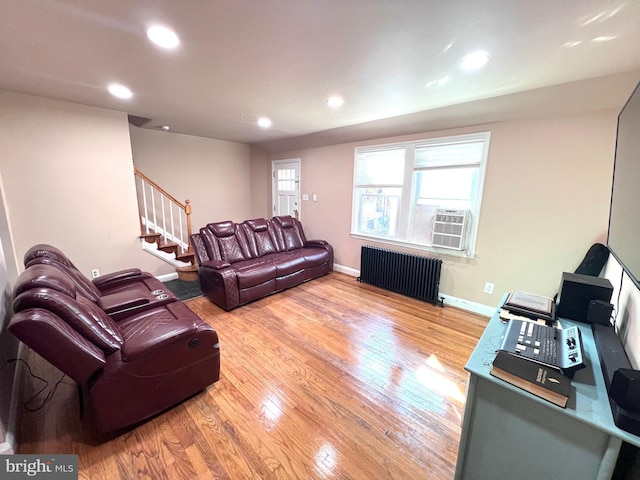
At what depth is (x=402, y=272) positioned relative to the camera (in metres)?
3.58

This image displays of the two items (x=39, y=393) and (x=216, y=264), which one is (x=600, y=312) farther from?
(x=39, y=393)

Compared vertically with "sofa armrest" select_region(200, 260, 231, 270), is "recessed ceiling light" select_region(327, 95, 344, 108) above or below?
above

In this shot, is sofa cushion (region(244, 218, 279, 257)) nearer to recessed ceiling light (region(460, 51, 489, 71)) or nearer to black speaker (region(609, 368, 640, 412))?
recessed ceiling light (region(460, 51, 489, 71))

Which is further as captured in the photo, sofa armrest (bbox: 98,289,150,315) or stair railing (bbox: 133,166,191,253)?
stair railing (bbox: 133,166,191,253)

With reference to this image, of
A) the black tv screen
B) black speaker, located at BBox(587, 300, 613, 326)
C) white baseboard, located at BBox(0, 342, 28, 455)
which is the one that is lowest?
white baseboard, located at BBox(0, 342, 28, 455)

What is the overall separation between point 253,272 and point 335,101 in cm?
220

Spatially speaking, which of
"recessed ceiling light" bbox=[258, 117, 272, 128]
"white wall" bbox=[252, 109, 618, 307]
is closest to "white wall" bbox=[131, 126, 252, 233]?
"recessed ceiling light" bbox=[258, 117, 272, 128]

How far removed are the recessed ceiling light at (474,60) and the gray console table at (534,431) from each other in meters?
1.82

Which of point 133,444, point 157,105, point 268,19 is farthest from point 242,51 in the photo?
point 133,444

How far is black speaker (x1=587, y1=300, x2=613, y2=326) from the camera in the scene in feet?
4.40

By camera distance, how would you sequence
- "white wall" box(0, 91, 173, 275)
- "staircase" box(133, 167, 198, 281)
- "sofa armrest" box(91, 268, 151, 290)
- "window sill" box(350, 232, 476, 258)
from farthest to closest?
"staircase" box(133, 167, 198, 281) → "window sill" box(350, 232, 476, 258) → "white wall" box(0, 91, 173, 275) → "sofa armrest" box(91, 268, 151, 290)

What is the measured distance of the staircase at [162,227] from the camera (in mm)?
3789

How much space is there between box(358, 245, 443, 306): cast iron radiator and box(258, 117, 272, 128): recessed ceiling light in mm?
2302

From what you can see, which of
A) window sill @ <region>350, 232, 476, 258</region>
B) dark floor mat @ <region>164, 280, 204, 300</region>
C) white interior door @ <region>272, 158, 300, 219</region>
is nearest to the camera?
window sill @ <region>350, 232, 476, 258</region>
